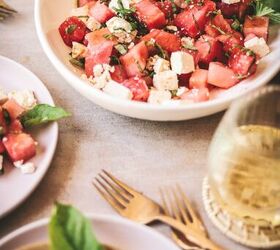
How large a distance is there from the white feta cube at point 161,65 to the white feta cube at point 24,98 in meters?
0.27

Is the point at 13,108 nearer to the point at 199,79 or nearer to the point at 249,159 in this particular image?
the point at 199,79

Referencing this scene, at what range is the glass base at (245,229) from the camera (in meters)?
0.98

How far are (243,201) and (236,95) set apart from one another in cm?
23

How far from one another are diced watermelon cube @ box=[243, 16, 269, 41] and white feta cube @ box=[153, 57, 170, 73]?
21 centimetres

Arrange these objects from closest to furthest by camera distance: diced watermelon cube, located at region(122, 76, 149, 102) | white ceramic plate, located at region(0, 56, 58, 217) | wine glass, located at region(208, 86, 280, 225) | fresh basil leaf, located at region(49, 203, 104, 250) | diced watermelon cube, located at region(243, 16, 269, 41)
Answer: fresh basil leaf, located at region(49, 203, 104, 250) < wine glass, located at region(208, 86, 280, 225) < white ceramic plate, located at region(0, 56, 58, 217) < diced watermelon cube, located at region(122, 76, 149, 102) < diced watermelon cube, located at region(243, 16, 269, 41)

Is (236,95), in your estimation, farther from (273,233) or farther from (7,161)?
(7,161)

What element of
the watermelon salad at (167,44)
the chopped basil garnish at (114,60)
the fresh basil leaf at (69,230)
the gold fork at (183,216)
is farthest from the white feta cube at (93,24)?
the fresh basil leaf at (69,230)

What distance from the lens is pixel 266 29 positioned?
1245 mm

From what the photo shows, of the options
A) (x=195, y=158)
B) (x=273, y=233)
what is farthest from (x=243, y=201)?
(x=195, y=158)

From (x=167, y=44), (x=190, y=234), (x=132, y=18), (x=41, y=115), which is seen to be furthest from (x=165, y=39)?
(x=190, y=234)

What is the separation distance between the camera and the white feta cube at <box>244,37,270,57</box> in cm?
120

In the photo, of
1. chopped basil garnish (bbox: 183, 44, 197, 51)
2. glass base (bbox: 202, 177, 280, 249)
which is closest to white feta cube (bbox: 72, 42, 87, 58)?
chopped basil garnish (bbox: 183, 44, 197, 51)

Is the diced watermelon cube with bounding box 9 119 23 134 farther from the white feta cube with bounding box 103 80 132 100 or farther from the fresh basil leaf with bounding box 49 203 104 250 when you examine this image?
the fresh basil leaf with bounding box 49 203 104 250

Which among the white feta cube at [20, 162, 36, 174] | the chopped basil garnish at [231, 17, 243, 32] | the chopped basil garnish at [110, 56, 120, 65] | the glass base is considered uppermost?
the chopped basil garnish at [231, 17, 243, 32]
